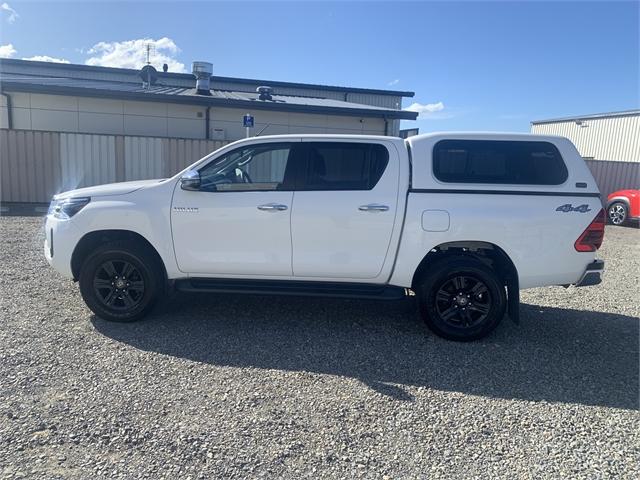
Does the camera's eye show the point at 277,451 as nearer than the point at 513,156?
Yes

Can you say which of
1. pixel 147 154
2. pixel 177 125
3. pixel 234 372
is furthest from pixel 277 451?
pixel 177 125

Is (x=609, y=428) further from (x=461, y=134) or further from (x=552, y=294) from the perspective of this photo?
(x=552, y=294)

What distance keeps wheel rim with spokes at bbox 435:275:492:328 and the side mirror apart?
8.56ft

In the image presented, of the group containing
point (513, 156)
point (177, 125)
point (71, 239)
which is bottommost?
point (71, 239)

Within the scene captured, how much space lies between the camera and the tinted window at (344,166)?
4734mm

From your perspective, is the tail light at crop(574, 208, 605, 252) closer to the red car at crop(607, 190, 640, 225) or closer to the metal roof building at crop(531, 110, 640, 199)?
the red car at crop(607, 190, 640, 225)

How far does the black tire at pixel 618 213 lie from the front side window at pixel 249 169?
14771 mm

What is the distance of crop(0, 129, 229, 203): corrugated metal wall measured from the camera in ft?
45.2

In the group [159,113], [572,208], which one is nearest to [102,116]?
[159,113]

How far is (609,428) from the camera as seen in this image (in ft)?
10.8

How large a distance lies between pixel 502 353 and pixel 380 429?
189 cm

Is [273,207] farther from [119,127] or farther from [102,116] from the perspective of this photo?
[102,116]

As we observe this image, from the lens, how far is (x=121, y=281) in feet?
16.0

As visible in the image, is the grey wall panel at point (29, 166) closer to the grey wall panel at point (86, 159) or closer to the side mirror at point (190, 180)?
the grey wall panel at point (86, 159)
